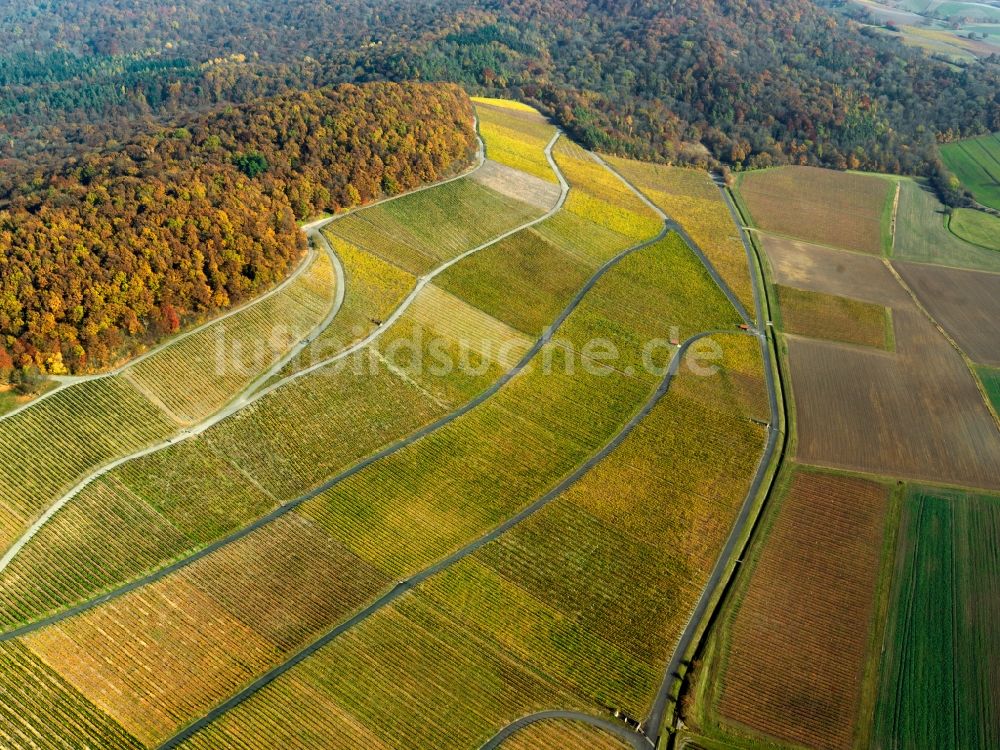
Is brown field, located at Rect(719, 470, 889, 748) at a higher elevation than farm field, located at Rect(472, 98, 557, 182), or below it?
below

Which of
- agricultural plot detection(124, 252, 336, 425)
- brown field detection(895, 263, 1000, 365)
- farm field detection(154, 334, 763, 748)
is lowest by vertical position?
farm field detection(154, 334, 763, 748)

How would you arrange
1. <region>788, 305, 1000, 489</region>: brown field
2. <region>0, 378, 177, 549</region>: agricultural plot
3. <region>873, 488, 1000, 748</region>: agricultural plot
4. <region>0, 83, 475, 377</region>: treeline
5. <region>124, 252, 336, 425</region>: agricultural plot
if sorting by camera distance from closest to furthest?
<region>873, 488, 1000, 748</region>: agricultural plot
<region>0, 378, 177, 549</region>: agricultural plot
<region>124, 252, 336, 425</region>: agricultural plot
<region>0, 83, 475, 377</region>: treeline
<region>788, 305, 1000, 489</region>: brown field

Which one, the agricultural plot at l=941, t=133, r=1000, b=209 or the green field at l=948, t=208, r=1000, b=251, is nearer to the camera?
the green field at l=948, t=208, r=1000, b=251

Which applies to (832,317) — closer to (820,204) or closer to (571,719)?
(820,204)

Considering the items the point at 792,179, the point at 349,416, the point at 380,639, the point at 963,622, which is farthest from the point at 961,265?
the point at 380,639

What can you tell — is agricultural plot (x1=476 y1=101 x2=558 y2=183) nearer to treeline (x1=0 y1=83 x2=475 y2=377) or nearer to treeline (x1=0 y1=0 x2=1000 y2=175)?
treeline (x1=0 y1=0 x2=1000 y2=175)

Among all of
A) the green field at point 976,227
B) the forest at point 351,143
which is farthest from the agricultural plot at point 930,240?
the forest at point 351,143

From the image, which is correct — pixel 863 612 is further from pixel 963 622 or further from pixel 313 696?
pixel 313 696

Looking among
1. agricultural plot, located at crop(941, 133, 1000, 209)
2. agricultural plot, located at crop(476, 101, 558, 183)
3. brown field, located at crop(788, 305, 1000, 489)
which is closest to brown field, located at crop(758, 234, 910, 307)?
brown field, located at crop(788, 305, 1000, 489)
